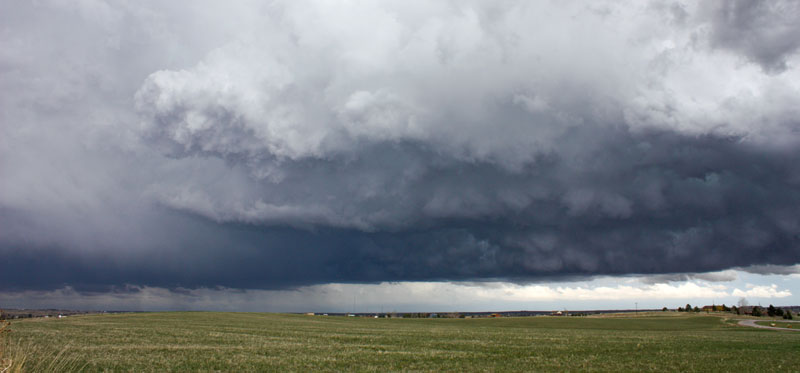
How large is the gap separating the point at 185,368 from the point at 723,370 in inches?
1212

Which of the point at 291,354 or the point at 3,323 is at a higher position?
the point at 3,323

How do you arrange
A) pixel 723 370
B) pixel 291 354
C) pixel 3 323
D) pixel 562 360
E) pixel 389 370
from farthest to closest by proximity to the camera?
1. pixel 291 354
2. pixel 562 360
3. pixel 723 370
4. pixel 389 370
5. pixel 3 323

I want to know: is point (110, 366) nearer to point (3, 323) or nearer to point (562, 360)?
point (3, 323)

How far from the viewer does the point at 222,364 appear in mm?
28703

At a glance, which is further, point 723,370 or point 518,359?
point 518,359

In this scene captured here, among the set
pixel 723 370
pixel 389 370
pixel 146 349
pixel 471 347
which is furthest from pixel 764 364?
pixel 146 349

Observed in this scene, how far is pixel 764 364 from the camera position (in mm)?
31969

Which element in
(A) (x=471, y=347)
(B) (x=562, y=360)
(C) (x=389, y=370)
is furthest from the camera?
(A) (x=471, y=347)

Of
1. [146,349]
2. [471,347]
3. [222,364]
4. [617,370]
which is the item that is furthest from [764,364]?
[146,349]

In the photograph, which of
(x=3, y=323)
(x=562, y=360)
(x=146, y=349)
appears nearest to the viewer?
(x=3, y=323)

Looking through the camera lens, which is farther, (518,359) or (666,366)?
(518,359)

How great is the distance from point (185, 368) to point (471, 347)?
23.0 meters

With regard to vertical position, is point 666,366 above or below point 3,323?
below

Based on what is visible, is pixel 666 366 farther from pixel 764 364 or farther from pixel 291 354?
pixel 291 354
